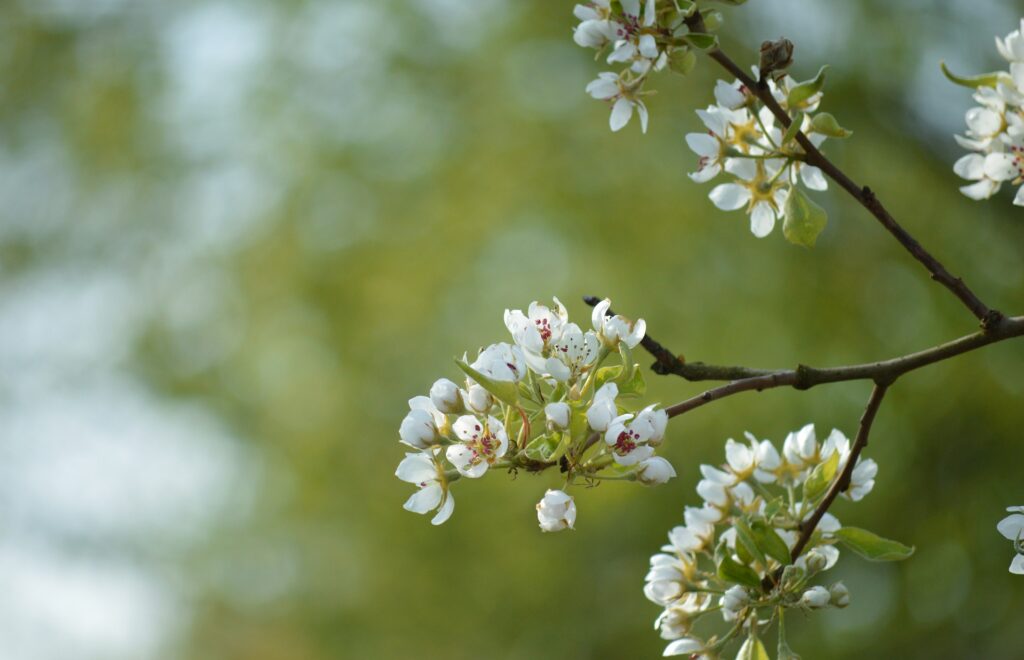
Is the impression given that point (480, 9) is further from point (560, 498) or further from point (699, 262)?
point (560, 498)

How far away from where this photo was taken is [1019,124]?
113 cm

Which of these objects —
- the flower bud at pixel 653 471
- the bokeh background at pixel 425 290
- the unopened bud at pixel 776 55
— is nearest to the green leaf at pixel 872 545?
the flower bud at pixel 653 471

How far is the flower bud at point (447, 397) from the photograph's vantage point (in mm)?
1005

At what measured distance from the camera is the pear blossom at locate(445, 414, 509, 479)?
96 centimetres

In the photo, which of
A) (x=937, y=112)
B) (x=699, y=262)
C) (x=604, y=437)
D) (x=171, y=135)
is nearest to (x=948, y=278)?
(x=604, y=437)

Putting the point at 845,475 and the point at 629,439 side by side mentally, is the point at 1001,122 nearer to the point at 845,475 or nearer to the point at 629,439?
the point at 845,475

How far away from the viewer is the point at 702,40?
39.8 inches

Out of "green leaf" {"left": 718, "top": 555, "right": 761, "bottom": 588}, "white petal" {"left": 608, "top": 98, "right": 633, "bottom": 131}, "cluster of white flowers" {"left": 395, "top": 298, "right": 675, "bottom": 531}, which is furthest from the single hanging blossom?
"green leaf" {"left": 718, "top": 555, "right": 761, "bottom": 588}

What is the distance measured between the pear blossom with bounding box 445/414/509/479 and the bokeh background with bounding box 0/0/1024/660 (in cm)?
358

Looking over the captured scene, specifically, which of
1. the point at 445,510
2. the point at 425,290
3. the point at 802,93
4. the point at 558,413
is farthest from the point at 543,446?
the point at 425,290

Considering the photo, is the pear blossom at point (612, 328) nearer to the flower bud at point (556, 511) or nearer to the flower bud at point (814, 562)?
the flower bud at point (556, 511)

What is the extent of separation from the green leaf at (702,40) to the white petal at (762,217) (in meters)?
0.24

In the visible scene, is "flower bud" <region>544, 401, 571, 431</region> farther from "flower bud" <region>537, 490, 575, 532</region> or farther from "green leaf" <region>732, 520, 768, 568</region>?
"green leaf" <region>732, 520, 768, 568</region>

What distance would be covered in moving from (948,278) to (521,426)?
410 mm
